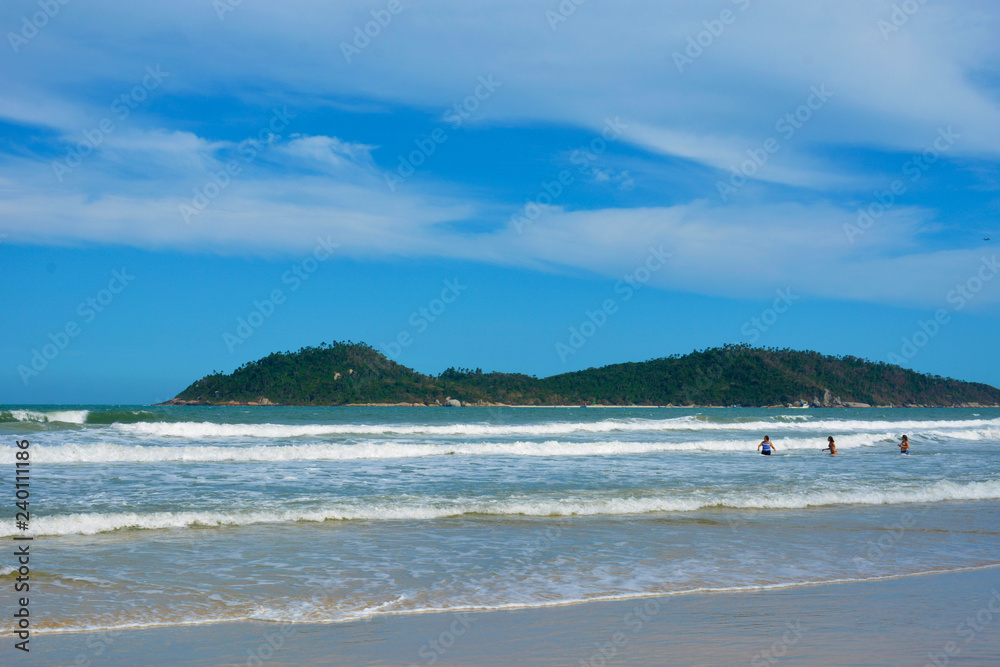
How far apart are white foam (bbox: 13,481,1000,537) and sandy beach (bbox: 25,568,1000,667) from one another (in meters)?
5.44

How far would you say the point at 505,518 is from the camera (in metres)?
12.7

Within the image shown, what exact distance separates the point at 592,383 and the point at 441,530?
124279 mm

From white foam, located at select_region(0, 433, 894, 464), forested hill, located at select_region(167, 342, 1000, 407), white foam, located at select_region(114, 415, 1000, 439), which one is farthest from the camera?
forested hill, located at select_region(167, 342, 1000, 407)

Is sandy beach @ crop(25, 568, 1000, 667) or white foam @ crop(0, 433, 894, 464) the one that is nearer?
sandy beach @ crop(25, 568, 1000, 667)

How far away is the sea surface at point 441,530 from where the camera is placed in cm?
766

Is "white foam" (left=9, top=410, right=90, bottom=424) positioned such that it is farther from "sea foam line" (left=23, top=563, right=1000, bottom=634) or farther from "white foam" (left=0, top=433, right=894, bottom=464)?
"sea foam line" (left=23, top=563, right=1000, bottom=634)

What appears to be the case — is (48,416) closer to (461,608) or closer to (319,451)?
(319,451)

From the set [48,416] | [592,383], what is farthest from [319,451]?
[592,383]

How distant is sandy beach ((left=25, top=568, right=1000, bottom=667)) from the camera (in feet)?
18.4

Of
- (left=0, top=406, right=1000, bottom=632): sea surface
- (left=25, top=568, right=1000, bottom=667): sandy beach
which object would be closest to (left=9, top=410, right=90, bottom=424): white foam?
(left=0, top=406, right=1000, bottom=632): sea surface

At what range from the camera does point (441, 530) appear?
1135 centimetres

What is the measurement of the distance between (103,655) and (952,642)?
7.29 m

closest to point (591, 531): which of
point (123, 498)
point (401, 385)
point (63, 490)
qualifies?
point (123, 498)

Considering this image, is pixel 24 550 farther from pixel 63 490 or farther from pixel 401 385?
pixel 401 385
